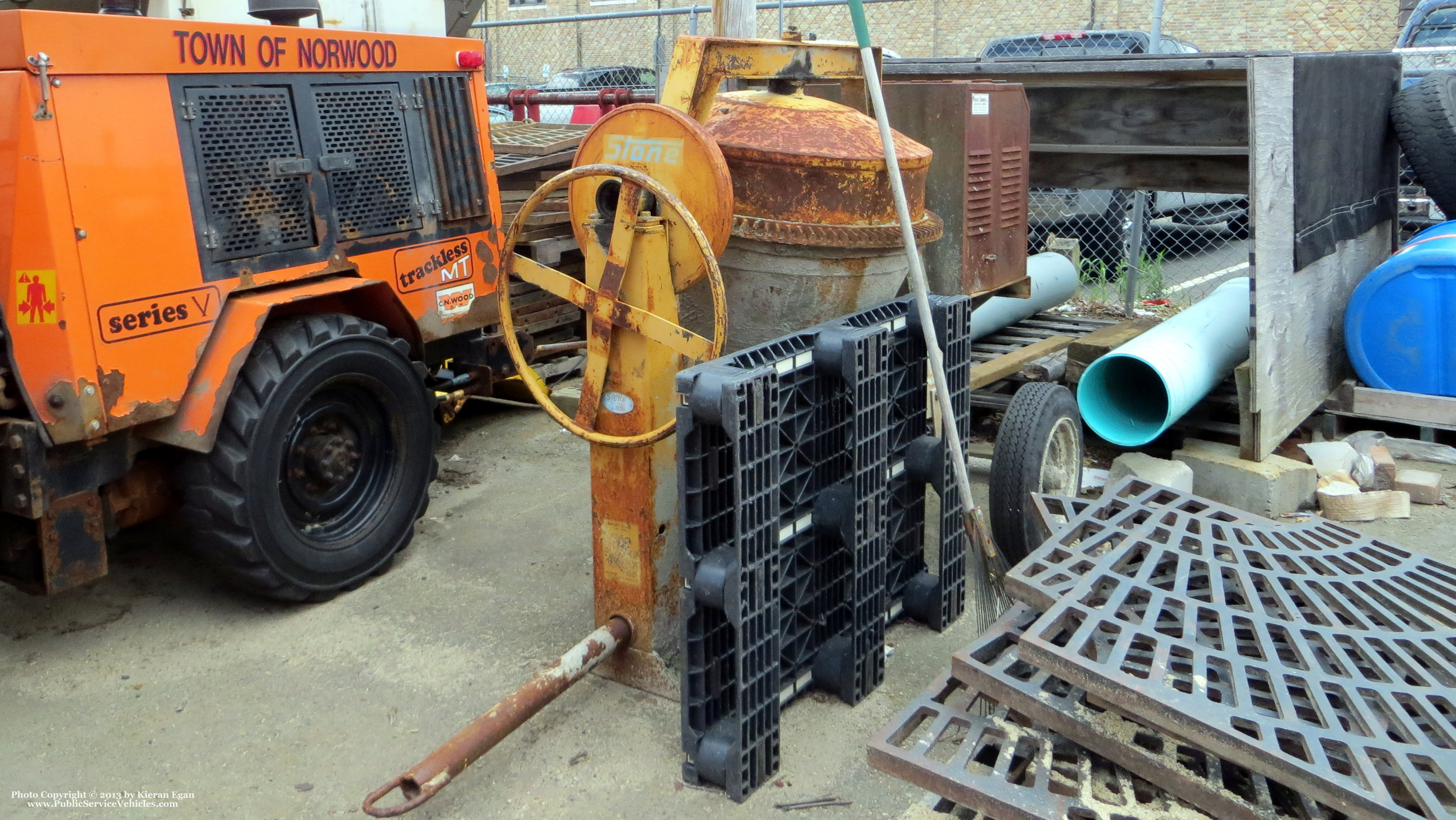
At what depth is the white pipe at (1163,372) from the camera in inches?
192

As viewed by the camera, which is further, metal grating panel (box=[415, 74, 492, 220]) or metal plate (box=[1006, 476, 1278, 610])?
metal grating panel (box=[415, 74, 492, 220])

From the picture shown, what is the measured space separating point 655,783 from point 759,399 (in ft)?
3.72

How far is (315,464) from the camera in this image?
13.7ft

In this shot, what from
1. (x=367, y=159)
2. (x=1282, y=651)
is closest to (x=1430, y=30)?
(x=1282, y=651)

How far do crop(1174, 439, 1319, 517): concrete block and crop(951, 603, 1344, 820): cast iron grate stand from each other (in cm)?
252

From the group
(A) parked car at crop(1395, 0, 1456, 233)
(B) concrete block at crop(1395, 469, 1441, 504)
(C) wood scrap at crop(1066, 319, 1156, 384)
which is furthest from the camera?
(A) parked car at crop(1395, 0, 1456, 233)

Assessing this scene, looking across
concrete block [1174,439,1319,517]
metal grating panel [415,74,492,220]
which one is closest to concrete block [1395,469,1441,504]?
concrete block [1174,439,1319,517]

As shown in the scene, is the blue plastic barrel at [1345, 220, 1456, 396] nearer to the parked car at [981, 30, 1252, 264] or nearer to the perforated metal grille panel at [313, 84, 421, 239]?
the parked car at [981, 30, 1252, 264]

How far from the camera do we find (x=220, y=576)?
427 centimetres

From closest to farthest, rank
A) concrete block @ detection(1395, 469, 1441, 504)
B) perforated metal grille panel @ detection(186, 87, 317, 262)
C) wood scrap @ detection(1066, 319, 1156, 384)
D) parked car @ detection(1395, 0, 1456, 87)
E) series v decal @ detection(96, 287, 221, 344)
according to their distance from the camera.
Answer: series v decal @ detection(96, 287, 221, 344) < perforated metal grille panel @ detection(186, 87, 317, 262) < concrete block @ detection(1395, 469, 1441, 504) < wood scrap @ detection(1066, 319, 1156, 384) < parked car @ detection(1395, 0, 1456, 87)

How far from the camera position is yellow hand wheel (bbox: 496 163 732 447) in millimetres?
3070

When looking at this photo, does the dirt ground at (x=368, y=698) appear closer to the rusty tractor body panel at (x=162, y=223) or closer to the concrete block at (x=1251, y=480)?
the concrete block at (x=1251, y=480)

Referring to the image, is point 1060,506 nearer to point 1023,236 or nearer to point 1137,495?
point 1137,495

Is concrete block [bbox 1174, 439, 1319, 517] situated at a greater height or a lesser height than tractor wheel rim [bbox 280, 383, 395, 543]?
lesser
